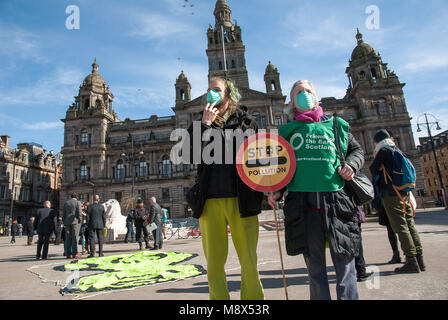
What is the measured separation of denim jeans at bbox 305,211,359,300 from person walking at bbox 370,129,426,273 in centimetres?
214

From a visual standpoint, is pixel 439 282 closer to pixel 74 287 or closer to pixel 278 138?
pixel 278 138

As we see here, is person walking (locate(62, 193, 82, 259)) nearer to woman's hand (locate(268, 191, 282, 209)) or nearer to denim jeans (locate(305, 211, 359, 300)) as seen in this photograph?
woman's hand (locate(268, 191, 282, 209))

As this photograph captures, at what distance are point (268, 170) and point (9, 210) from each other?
54.7 m

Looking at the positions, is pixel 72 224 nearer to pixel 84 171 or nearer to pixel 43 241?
pixel 43 241

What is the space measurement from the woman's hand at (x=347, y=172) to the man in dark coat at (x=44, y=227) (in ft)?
31.5

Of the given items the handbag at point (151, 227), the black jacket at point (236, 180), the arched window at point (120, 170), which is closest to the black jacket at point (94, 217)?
the handbag at point (151, 227)

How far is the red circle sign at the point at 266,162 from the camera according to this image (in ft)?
7.74

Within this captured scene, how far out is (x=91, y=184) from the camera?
40625mm

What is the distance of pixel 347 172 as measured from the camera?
224cm

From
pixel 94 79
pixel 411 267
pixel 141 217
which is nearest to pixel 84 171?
pixel 94 79

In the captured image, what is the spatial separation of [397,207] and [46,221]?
10056 mm

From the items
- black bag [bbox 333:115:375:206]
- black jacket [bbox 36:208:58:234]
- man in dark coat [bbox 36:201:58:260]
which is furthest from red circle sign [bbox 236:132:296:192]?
black jacket [bbox 36:208:58:234]

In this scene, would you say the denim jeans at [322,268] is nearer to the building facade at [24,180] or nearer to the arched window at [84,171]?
the arched window at [84,171]

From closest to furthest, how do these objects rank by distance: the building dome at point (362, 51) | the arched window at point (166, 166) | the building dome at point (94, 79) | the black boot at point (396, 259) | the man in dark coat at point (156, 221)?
the black boot at point (396, 259), the man in dark coat at point (156, 221), the arched window at point (166, 166), the building dome at point (362, 51), the building dome at point (94, 79)
